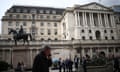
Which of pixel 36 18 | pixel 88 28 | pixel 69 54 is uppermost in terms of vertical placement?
pixel 36 18

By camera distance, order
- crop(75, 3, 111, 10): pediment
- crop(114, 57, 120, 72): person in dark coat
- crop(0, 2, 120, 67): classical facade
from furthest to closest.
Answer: crop(75, 3, 111, 10): pediment
crop(0, 2, 120, 67): classical facade
crop(114, 57, 120, 72): person in dark coat

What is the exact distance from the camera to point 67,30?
62719mm

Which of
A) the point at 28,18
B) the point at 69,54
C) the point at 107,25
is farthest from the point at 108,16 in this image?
the point at 28,18

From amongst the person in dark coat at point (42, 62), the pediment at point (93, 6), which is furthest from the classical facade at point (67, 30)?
the person in dark coat at point (42, 62)

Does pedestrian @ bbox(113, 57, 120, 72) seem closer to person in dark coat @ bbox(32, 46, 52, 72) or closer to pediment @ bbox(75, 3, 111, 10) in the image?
person in dark coat @ bbox(32, 46, 52, 72)

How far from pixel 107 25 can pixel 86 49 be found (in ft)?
61.6

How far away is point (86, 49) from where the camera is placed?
52312mm

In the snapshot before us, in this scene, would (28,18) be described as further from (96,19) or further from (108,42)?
(108,42)

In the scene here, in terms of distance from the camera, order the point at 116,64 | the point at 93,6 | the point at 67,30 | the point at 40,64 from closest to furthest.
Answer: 1. the point at 40,64
2. the point at 116,64
3. the point at 67,30
4. the point at 93,6

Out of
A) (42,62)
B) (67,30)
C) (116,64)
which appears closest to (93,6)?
(67,30)

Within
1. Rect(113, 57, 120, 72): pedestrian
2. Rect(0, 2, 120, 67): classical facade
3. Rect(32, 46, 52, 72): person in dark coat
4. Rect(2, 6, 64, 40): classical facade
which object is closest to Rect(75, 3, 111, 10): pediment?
Rect(0, 2, 120, 67): classical facade

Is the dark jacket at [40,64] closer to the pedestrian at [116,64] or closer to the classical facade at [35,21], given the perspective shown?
the pedestrian at [116,64]

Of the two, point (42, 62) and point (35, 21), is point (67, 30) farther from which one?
point (42, 62)

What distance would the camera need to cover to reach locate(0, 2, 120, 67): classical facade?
156 ft
